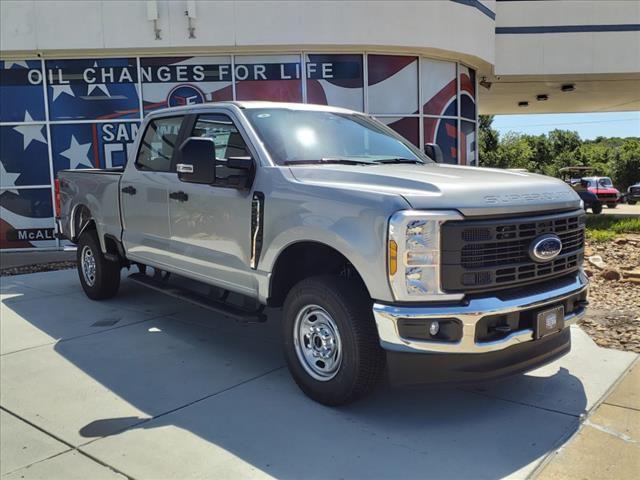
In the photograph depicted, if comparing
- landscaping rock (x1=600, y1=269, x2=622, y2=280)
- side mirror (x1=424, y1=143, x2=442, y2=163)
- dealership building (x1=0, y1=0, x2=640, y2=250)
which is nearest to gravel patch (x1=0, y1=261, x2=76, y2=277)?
dealership building (x1=0, y1=0, x2=640, y2=250)

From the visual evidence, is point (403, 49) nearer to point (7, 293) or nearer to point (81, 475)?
point (7, 293)

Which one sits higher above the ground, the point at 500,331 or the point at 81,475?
the point at 500,331

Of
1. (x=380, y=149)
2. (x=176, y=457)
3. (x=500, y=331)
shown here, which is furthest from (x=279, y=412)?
(x=380, y=149)

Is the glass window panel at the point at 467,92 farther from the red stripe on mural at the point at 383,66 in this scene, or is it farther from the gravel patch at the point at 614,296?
the gravel patch at the point at 614,296

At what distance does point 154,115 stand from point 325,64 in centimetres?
743

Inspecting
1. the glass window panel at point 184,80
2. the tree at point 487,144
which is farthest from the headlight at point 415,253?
the tree at point 487,144

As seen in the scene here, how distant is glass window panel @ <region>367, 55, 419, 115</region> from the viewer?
13016 mm

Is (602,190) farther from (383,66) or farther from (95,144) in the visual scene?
(95,144)

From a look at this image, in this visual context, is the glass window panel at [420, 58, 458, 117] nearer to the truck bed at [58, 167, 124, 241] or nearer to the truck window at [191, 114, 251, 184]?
the truck bed at [58, 167, 124, 241]

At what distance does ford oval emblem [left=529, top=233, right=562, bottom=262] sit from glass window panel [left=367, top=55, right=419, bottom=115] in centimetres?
987

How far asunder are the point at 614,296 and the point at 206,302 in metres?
4.86

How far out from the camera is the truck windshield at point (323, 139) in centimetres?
444

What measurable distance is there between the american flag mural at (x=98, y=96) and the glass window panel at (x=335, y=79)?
21 millimetres

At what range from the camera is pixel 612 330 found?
559cm
